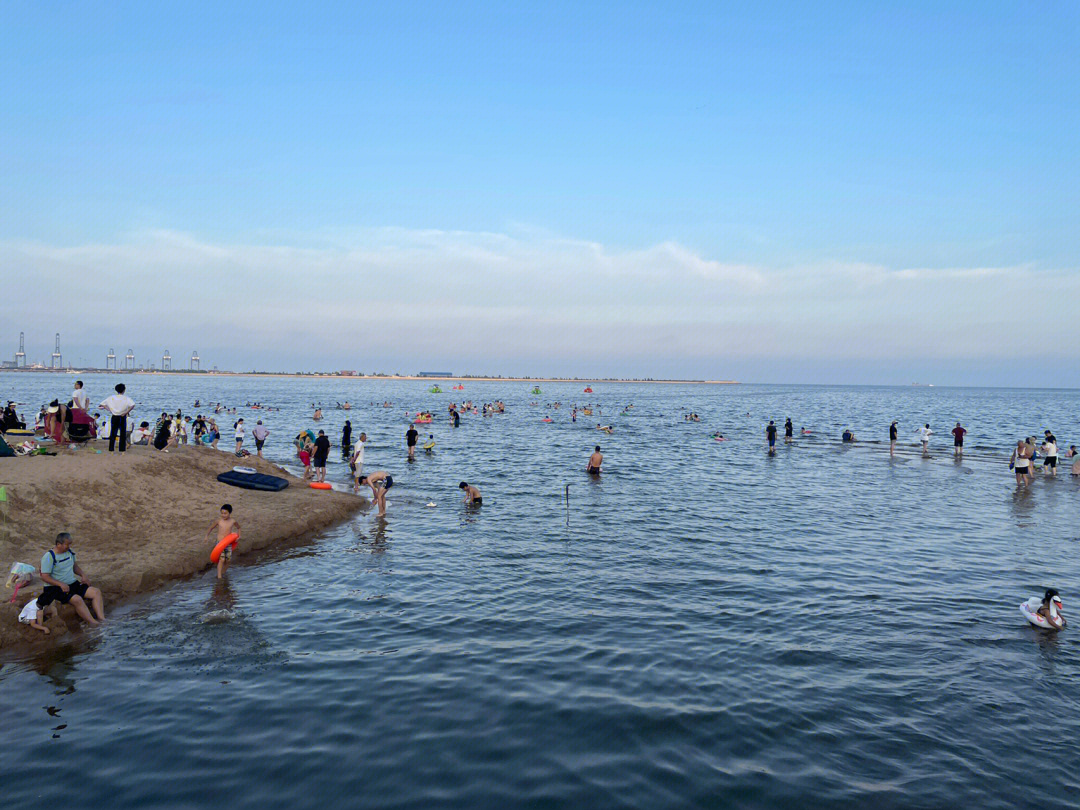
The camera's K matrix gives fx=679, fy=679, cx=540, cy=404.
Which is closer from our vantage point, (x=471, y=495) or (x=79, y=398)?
(x=79, y=398)

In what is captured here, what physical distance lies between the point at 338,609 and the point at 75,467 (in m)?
10.5

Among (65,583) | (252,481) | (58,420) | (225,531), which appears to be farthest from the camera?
(58,420)

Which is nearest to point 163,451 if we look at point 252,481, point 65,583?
point 252,481

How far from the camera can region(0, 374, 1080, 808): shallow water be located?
858cm

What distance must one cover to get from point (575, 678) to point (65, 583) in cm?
985

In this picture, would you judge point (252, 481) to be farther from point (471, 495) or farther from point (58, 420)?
point (58, 420)

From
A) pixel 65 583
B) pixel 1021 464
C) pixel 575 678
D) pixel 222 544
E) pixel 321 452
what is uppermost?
pixel 321 452

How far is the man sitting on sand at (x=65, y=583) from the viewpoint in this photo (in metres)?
12.8

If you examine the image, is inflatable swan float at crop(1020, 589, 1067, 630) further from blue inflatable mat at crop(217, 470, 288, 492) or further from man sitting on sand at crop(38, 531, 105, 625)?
blue inflatable mat at crop(217, 470, 288, 492)

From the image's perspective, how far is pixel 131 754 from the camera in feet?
29.3

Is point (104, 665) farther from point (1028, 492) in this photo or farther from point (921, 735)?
point (1028, 492)

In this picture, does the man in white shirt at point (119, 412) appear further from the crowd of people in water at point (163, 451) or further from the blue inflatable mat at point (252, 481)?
the blue inflatable mat at point (252, 481)

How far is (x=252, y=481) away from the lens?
2475 centimetres

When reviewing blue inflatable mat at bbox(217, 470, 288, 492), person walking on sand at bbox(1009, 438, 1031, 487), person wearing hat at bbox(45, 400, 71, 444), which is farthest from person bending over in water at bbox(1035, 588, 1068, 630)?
person wearing hat at bbox(45, 400, 71, 444)
